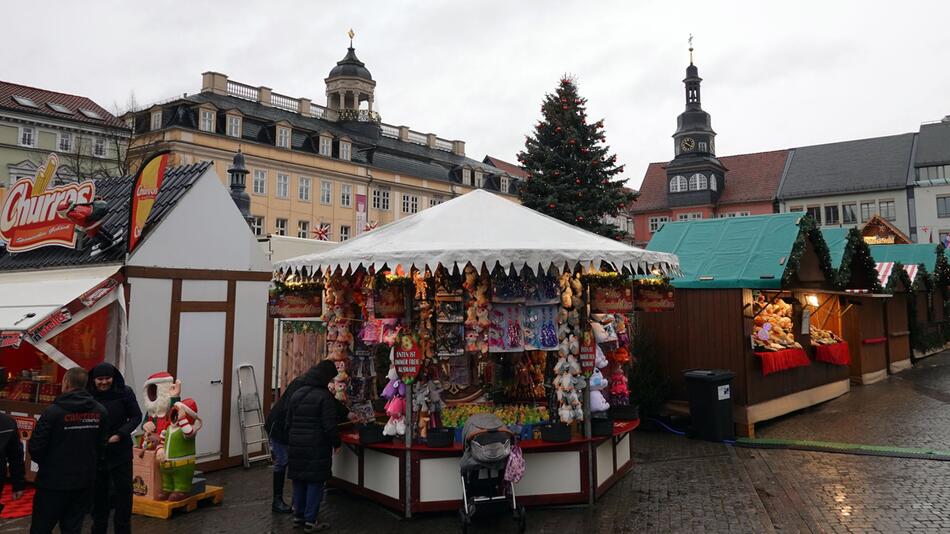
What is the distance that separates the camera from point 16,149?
37.1 meters

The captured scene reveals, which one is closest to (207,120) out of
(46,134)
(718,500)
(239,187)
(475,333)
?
(46,134)

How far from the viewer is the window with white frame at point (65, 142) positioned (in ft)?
127

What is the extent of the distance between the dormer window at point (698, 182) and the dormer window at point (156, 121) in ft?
139

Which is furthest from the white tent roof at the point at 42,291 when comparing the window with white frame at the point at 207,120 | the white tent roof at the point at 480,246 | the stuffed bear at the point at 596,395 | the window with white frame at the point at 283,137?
the window with white frame at the point at 283,137

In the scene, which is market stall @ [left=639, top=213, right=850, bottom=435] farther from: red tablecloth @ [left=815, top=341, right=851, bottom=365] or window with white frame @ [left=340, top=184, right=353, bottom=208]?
window with white frame @ [left=340, top=184, right=353, bottom=208]

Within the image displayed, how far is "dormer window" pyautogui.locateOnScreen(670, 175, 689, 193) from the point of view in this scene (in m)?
55.3

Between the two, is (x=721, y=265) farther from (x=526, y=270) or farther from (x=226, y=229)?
(x=226, y=229)

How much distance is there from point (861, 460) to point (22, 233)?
46.0ft

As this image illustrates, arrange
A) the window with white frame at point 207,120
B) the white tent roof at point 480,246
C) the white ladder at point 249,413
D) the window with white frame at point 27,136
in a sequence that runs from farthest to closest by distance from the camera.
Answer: the window with white frame at point 27,136
the window with white frame at point 207,120
the white ladder at point 249,413
the white tent roof at point 480,246

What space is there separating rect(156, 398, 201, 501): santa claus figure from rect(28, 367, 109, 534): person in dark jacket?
1.60m

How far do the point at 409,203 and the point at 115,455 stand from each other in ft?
144

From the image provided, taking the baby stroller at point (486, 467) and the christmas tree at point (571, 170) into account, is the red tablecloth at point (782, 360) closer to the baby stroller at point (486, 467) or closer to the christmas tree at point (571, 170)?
the baby stroller at point (486, 467)

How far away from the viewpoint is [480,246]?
6.94 meters

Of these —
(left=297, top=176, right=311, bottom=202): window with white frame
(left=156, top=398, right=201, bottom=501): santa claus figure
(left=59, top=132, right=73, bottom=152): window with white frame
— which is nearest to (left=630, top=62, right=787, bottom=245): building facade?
(left=297, top=176, right=311, bottom=202): window with white frame
